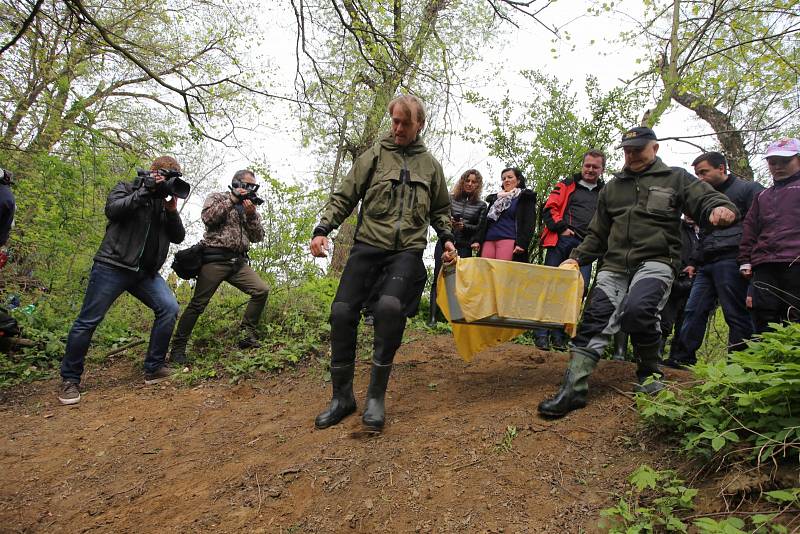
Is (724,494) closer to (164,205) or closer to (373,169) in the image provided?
(373,169)

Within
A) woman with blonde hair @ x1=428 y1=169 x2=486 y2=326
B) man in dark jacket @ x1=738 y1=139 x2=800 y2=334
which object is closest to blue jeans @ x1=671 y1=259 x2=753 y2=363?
man in dark jacket @ x1=738 y1=139 x2=800 y2=334

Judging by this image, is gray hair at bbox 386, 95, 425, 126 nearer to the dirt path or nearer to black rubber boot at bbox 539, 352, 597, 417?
black rubber boot at bbox 539, 352, 597, 417

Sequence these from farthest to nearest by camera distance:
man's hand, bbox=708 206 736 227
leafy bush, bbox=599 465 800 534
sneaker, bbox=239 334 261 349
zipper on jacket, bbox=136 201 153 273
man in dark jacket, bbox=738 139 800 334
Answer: sneaker, bbox=239 334 261 349 < zipper on jacket, bbox=136 201 153 273 < man in dark jacket, bbox=738 139 800 334 < man's hand, bbox=708 206 736 227 < leafy bush, bbox=599 465 800 534

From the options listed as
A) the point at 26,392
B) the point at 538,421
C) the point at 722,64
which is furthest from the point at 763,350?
the point at 722,64

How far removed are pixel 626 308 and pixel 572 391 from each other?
0.64 meters

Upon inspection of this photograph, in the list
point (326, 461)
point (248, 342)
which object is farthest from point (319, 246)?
point (248, 342)

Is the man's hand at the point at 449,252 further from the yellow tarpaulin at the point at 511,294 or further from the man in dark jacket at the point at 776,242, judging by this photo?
the man in dark jacket at the point at 776,242

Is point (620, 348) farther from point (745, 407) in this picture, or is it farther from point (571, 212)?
point (745, 407)

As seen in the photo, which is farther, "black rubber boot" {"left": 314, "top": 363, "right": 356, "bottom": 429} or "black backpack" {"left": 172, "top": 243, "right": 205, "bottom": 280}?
"black backpack" {"left": 172, "top": 243, "right": 205, "bottom": 280}

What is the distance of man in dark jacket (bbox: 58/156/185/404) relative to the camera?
427 centimetres

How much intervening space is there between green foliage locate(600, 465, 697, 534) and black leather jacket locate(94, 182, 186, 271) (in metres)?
4.29

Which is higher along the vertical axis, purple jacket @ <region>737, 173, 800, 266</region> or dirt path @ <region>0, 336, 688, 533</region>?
purple jacket @ <region>737, 173, 800, 266</region>

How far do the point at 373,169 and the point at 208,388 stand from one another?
2.72 metres

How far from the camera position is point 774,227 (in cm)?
363
